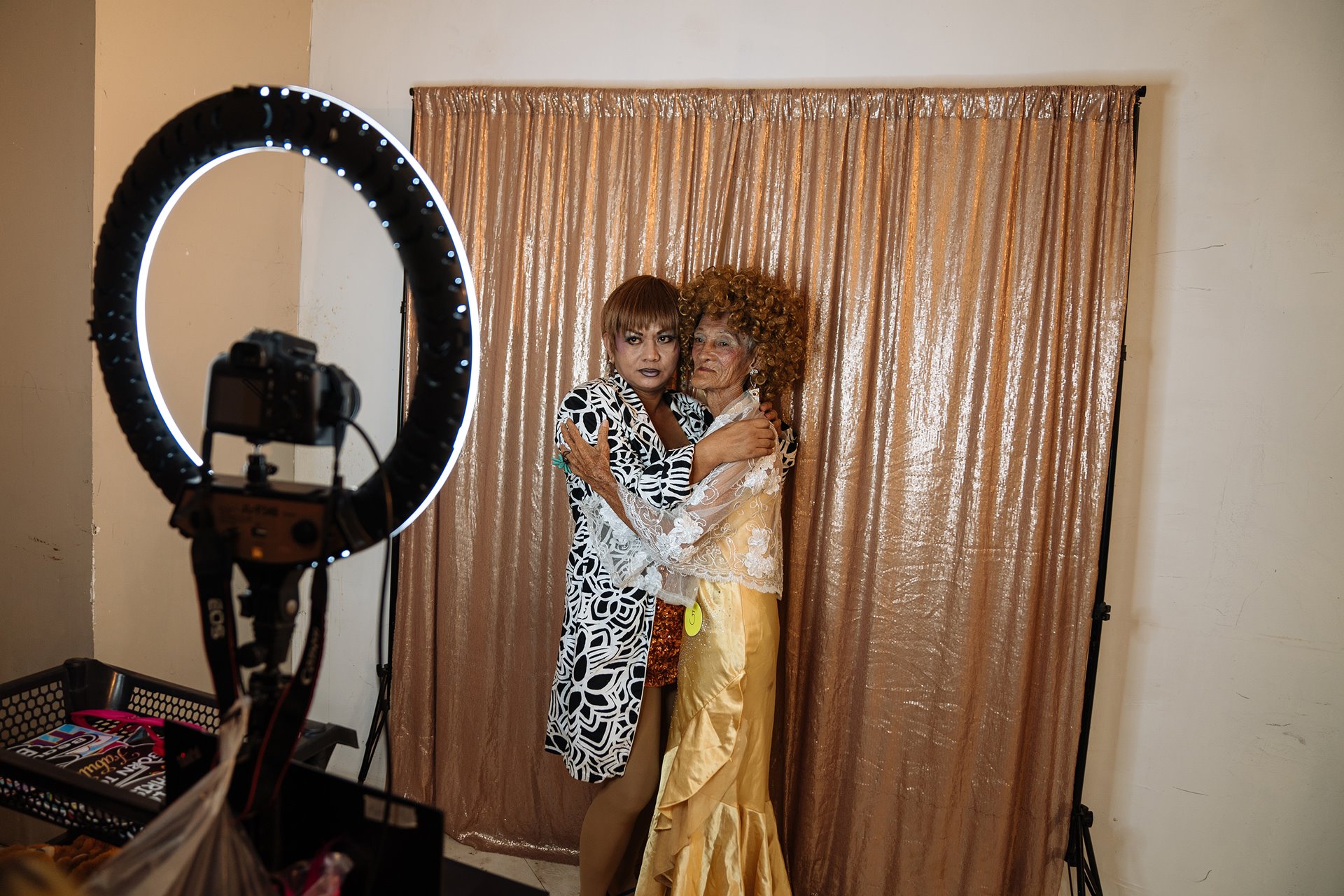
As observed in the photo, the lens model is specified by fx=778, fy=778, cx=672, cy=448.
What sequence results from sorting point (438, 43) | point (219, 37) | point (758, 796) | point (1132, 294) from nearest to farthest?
point (758, 796)
point (1132, 294)
point (219, 37)
point (438, 43)

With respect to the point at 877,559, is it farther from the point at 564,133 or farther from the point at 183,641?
the point at 183,641

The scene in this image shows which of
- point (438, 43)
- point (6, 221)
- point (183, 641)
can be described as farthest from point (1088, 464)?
point (6, 221)

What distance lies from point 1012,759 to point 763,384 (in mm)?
1295

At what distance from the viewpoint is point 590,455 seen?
1.96m

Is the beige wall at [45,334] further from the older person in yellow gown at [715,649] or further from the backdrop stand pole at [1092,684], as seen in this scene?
the backdrop stand pole at [1092,684]

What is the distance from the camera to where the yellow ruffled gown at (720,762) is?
1.97 metres

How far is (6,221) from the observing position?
7.11ft

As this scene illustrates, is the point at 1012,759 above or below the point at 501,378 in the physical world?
below

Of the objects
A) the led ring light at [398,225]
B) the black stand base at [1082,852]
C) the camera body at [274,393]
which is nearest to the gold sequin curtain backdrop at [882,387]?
the black stand base at [1082,852]

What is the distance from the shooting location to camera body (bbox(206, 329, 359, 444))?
91 cm

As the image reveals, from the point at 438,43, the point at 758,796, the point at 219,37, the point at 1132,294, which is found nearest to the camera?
the point at 758,796

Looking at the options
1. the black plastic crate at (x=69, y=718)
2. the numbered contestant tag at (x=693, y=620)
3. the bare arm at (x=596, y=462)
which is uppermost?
the bare arm at (x=596, y=462)

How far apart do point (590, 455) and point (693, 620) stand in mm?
504

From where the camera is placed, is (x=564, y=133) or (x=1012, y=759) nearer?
(x=1012, y=759)
